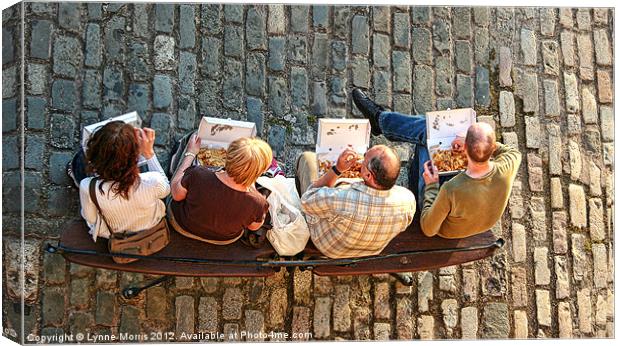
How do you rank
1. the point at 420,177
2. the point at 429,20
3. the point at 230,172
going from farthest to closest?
the point at 429,20, the point at 420,177, the point at 230,172

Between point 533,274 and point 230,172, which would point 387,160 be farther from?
point 533,274

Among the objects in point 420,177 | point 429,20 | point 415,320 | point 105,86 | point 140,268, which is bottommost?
point 415,320

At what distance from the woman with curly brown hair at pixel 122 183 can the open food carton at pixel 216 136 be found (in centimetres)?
35

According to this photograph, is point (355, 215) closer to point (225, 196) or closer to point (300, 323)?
point (225, 196)

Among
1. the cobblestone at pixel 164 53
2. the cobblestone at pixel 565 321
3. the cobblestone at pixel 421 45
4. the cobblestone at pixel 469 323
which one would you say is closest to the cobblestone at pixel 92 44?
the cobblestone at pixel 164 53

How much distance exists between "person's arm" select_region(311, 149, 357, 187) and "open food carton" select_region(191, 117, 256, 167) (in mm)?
598

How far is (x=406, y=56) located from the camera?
617 cm

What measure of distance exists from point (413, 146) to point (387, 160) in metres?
1.25

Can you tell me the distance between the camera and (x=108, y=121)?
550cm

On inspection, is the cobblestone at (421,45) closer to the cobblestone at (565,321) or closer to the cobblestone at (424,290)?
the cobblestone at (424,290)

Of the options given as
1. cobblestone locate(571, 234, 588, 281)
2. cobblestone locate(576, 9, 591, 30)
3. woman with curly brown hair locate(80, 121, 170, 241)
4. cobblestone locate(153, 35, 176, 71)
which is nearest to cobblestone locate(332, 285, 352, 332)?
woman with curly brown hair locate(80, 121, 170, 241)

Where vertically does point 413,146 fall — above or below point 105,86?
below

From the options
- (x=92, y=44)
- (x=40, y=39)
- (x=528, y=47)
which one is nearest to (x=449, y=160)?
(x=528, y=47)

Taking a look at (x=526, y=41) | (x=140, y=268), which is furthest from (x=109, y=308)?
(x=526, y=41)
